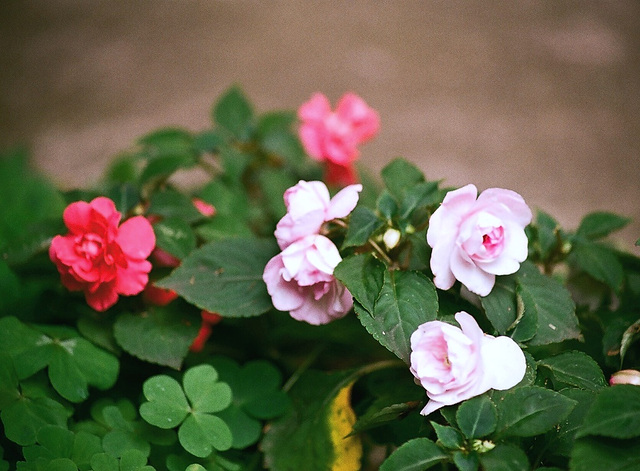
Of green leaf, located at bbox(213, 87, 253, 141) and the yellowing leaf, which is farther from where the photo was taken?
green leaf, located at bbox(213, 87, 253, 141)

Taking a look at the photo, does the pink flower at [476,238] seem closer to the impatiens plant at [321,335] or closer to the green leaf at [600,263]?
the impatiens plant at [321,335]

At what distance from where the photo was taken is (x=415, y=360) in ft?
2.38

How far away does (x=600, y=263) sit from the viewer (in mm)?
992

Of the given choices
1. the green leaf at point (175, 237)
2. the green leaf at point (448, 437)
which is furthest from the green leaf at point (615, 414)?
the green leaf at point (175, 237)

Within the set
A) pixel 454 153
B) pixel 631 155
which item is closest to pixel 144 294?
pixel 454 153

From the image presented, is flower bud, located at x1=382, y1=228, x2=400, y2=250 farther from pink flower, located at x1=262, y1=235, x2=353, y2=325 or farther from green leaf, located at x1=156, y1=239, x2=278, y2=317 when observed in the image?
green leaf, located at x1=156, y1=239, x2=278, y2=317

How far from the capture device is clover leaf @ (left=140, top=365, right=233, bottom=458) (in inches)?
33.6

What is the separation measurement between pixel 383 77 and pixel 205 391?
5.63ft

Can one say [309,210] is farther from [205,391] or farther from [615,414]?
[615,414]

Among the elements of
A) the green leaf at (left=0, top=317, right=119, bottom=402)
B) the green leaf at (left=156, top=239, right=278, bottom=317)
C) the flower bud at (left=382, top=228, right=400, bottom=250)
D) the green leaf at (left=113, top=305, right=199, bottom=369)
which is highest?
the flower bud at (left=382, top=228, right=400, bottom=250)

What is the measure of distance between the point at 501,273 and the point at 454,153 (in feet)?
4.37

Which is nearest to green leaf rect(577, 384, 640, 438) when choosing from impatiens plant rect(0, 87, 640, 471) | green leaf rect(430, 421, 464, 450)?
impatiens plant rect(0, 87, 640, 471)

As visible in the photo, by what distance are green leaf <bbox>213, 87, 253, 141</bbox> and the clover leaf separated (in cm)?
68

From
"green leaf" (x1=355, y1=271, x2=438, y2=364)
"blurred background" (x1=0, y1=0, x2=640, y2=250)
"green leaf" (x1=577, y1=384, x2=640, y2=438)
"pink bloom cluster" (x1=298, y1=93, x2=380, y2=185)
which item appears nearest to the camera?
"green leaf" (x1=577, y1=384, x2=640, y2=438)
